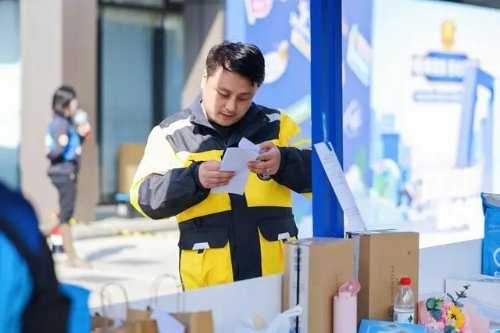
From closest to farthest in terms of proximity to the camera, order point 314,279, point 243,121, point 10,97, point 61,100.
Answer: point 314,279 < point 243,121 < point 61,100 < point 10,97

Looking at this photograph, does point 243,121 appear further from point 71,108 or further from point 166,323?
point 71,108

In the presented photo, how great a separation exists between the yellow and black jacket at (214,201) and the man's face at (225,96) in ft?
0.12

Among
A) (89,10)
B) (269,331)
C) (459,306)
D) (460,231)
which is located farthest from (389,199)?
(269,331)

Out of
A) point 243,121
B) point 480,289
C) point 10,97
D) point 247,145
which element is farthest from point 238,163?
point 10,97

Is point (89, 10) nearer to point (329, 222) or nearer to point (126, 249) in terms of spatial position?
point (126, 249)

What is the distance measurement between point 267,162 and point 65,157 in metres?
4.91

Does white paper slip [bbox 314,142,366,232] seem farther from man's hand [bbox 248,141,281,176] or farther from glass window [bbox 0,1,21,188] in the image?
glass window [bbox 0,1,21,188]

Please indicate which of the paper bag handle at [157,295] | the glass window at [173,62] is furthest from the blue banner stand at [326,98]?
the glass window at [173,62]

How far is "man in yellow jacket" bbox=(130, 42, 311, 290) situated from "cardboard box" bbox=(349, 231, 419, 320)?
35 cm

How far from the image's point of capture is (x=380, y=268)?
2.33 metres

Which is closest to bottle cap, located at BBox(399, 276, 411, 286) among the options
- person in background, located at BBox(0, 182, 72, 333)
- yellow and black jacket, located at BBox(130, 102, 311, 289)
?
yellow and black jacket, located at BBox(130, 102, 311, 289)

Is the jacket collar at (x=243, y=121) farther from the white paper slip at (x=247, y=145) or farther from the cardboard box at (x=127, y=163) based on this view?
the cardboard box at (x=127, y=163)

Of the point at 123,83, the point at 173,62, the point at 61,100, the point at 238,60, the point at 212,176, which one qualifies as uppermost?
the point at 173,62

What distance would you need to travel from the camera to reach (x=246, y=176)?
98.8 inches
